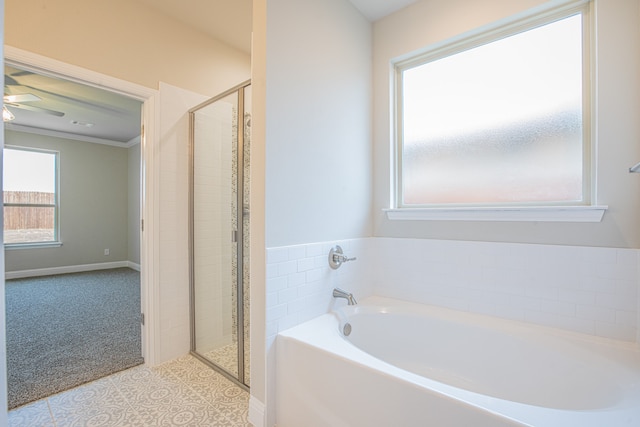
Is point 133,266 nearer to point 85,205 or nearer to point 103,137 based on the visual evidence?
point 85,205

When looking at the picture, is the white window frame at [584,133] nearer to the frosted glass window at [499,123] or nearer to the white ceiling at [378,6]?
the frosted glass window at [499,123]

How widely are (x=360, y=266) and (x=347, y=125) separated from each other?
1.02m

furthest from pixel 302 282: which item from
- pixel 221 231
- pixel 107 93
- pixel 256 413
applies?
pixel 107 93

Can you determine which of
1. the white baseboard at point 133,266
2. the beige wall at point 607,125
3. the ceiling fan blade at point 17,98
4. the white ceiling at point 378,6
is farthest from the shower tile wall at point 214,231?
the white baseboard at point 133,266

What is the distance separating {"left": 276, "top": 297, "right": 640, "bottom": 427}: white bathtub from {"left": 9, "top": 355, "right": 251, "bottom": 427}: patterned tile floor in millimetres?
396

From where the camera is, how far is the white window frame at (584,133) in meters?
1.56

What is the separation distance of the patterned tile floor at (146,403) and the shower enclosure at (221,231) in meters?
0.17

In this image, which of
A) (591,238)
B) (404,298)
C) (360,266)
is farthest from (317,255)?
(591,238)

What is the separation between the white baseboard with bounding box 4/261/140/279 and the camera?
4781 millimetres

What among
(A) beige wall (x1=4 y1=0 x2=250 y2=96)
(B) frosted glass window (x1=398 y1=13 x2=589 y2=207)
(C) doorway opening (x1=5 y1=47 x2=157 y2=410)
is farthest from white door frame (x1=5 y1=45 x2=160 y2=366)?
(B) frosted glass window (x1=398 y1=13 x2=589 y2=207)

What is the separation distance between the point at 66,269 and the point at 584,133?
7254 mm

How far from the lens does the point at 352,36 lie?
2.10 meters

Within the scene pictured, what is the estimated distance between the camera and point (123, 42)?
6.51ft

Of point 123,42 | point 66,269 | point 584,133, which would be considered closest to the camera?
point 584,133
